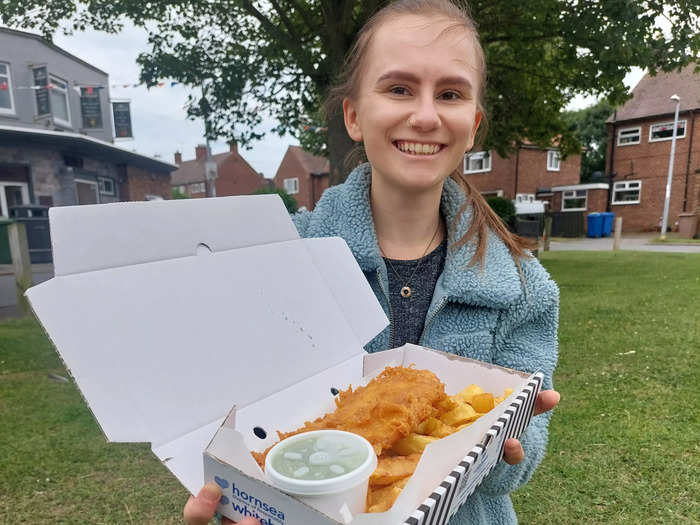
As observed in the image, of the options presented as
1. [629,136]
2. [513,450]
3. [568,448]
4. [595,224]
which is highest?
[629,136]

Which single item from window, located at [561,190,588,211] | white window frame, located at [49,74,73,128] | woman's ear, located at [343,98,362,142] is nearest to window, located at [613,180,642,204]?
window, located at [561,190,588,211]

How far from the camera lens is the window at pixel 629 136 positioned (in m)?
27.0

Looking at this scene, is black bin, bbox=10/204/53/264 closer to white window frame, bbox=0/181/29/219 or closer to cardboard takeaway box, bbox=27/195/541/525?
white window frame, bbox=0/181/29/219

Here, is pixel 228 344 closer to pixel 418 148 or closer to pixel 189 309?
pixel 189 309

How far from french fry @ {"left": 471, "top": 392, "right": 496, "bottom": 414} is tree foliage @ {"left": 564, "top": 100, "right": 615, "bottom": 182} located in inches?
1583

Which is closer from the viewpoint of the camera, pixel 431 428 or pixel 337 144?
pixel 431 428

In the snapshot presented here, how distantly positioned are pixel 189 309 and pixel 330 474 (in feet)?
1.60

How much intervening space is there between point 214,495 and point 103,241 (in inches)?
21.6

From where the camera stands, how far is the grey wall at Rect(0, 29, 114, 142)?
1784cm

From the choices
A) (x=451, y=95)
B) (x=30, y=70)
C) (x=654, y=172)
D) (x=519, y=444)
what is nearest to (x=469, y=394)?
(x=519, y=444)

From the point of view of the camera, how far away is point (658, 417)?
12.6 ft

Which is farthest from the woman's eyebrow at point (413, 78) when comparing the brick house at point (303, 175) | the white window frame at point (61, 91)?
the brick house at point (303, 175)

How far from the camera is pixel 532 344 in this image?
148cm

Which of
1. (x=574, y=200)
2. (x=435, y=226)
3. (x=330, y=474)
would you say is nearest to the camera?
(x=330, y=474)
